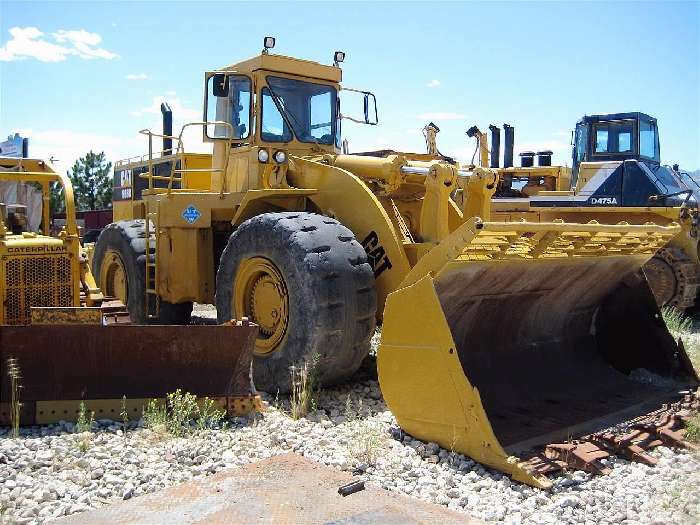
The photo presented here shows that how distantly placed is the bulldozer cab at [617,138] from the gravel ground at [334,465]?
1114 cm

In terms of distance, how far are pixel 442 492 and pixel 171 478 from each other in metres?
1.67

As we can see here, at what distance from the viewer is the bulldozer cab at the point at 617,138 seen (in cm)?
1526

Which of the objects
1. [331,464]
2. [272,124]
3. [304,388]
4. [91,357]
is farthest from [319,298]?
[272,124]

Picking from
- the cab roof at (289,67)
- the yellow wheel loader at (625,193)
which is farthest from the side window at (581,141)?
the cab roof at (289,67)

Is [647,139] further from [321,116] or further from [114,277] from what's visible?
[114,277]

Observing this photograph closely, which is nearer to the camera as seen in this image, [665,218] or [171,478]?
[171,478]

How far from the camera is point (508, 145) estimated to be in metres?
17.1

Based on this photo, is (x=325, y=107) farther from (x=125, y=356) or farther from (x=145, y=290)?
(x=125, y=356)

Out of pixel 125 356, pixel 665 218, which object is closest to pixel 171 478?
pixel 125 356

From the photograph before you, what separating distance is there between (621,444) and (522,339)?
5.23 feet

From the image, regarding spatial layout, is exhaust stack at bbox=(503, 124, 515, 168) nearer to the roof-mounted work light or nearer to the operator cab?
the operator cab

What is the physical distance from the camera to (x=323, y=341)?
6227 mm

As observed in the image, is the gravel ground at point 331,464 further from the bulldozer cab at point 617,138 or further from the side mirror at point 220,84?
the bulldozer cab at point 617,138

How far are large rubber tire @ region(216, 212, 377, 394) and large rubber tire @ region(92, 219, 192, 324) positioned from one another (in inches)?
103
